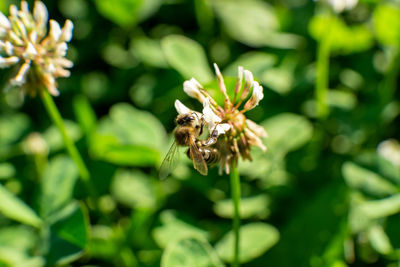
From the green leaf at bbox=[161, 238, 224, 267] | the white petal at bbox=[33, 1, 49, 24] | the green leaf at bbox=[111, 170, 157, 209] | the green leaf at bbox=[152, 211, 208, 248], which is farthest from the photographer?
the green leaf at bbox=[111, 170, 157, 209]

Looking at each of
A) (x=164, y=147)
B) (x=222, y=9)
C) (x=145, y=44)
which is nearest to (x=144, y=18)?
(x=145, y=44)

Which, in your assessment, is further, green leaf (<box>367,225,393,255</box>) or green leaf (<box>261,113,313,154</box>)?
green leaf (<box>261,113,313,154</box>)

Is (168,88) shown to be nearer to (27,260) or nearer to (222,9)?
(222,9)

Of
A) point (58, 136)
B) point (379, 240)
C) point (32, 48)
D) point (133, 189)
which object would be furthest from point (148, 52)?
point (379, 240)

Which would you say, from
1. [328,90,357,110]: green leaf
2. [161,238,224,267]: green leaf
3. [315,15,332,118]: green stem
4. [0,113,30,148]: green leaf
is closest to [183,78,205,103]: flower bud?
[161,238,224,267]: green leaf

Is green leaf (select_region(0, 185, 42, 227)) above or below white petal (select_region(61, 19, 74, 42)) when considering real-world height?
below

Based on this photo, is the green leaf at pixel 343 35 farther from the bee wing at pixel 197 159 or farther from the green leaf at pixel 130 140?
the bee wing at pixel 197 159

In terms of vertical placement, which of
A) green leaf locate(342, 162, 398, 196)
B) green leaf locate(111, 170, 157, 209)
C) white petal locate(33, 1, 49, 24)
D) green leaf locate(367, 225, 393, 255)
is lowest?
green leaf locate(367, 225, 393, 255)

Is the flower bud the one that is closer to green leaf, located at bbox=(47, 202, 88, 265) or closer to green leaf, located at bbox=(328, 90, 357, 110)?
green leaf, located at bbox=(47, 202, 88, 265)
